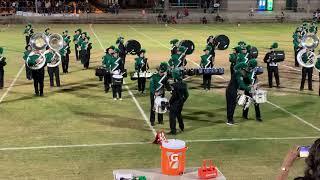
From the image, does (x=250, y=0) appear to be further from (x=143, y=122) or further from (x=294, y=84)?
(x=143, y=122)

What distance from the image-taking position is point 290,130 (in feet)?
45.2

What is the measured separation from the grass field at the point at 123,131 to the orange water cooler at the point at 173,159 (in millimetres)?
2995

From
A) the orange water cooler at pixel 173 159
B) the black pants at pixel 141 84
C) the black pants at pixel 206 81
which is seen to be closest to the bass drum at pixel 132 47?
the black pants at pixel 141 84

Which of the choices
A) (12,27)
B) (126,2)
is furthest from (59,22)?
(126,2)

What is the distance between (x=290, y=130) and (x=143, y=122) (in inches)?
165

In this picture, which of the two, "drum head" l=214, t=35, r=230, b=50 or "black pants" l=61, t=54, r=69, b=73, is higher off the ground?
"drum head" l=214, t=35, r=230, b=50

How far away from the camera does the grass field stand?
1081 centimetres

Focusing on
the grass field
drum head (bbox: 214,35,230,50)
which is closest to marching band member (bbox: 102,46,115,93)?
the grass field

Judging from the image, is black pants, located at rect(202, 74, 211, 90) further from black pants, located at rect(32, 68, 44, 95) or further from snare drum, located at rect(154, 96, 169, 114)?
snare drum, located at rect(154, 96, 169, 114)

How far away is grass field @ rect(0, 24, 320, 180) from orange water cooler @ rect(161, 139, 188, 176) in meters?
2.99

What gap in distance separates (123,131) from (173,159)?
6458mm

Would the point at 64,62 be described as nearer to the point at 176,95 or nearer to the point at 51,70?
the point at 51,70

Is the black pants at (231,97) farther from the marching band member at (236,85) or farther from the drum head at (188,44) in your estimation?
Answer: the drum head at (188,44)

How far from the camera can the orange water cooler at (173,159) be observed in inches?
286
